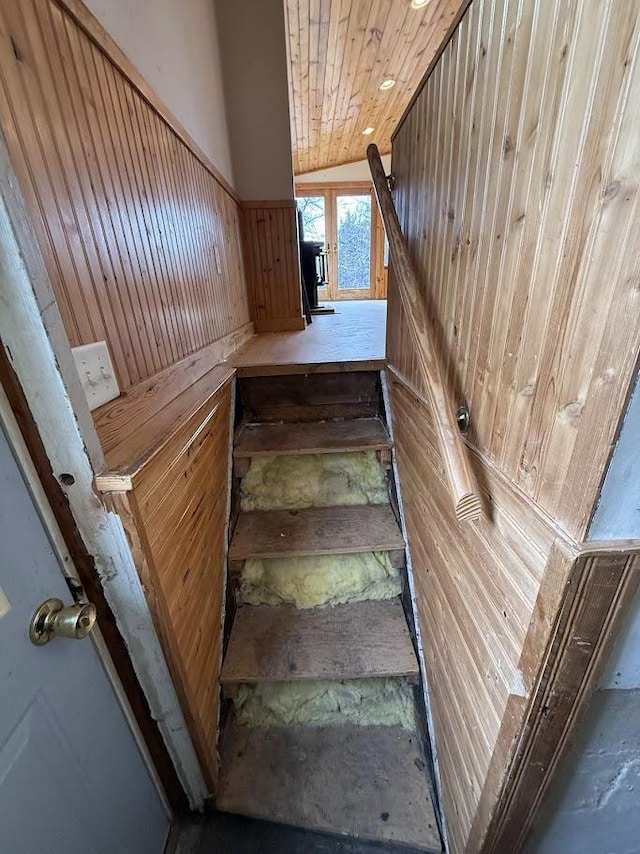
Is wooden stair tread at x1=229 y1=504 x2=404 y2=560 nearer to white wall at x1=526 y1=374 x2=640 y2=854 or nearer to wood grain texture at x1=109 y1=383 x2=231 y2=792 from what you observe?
wood grain texture at x1=109 y1=383 x2=231 y2=792

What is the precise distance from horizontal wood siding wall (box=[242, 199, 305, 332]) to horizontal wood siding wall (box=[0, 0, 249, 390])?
1.57 m

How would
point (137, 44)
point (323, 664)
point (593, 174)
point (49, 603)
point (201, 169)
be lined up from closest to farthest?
point (593, 174)
point (49, 603)
point (137, 44)
point (323, 664)
point (201, 169)

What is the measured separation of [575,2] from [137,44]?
142 centimetres

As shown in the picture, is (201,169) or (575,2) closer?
(575,2)

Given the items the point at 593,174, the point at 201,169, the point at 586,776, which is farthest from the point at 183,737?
the point at 201,169

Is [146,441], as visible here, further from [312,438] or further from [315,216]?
[315,216]

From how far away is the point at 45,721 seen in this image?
0.64m

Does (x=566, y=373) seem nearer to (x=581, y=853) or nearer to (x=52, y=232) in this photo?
(x=52, y=232)

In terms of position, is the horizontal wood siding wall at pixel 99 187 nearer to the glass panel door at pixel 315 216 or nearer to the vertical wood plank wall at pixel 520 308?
the vertical wood plank wall at pixel 520 308

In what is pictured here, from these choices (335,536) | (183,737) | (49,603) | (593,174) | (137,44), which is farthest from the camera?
(335,536)

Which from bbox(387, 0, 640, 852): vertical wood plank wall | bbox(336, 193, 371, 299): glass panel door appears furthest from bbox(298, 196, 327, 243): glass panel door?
bbox(387, 0, 640, 852): vertical wood plank wall

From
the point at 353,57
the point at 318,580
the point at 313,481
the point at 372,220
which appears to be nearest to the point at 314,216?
the point at 372,220

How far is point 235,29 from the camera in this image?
2.73 meters

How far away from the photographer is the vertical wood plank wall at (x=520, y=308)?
470 millimetres
